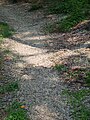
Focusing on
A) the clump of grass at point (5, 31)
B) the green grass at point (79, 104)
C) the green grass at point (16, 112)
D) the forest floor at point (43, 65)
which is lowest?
the clump of grass at point (5, 31)

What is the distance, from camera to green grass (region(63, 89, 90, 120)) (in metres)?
9.10

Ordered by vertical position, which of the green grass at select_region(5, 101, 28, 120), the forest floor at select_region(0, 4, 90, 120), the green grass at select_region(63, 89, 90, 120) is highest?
the green grass at select_region(5, 101, 28, 120)

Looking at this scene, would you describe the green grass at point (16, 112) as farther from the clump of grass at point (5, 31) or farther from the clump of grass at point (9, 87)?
the clump of grass at point (5, 31)

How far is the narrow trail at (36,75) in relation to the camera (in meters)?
9.45

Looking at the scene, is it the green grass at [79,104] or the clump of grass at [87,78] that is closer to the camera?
the green grass at [79,104]

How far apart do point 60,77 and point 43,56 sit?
2835 mm

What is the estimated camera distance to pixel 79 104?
9797 mm

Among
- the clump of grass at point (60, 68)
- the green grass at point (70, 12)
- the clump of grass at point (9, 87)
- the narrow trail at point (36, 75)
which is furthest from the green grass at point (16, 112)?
the green grass at point (70, 12)

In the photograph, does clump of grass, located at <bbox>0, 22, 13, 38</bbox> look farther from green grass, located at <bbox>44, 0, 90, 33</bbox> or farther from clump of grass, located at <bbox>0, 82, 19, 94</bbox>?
clump of grass, located at <bbox>0, 82, 19, 94</bbox>

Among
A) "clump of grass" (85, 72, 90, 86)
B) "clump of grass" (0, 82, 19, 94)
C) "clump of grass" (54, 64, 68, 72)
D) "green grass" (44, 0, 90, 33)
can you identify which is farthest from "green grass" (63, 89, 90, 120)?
"green grass" (44, 0, 90, 33)

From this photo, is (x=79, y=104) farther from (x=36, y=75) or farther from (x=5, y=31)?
(x=5, y=31)

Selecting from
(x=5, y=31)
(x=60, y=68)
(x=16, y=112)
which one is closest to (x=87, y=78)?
(x=60, y=68)

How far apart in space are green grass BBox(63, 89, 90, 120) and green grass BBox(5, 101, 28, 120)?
142cm

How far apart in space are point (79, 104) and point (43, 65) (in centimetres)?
394
